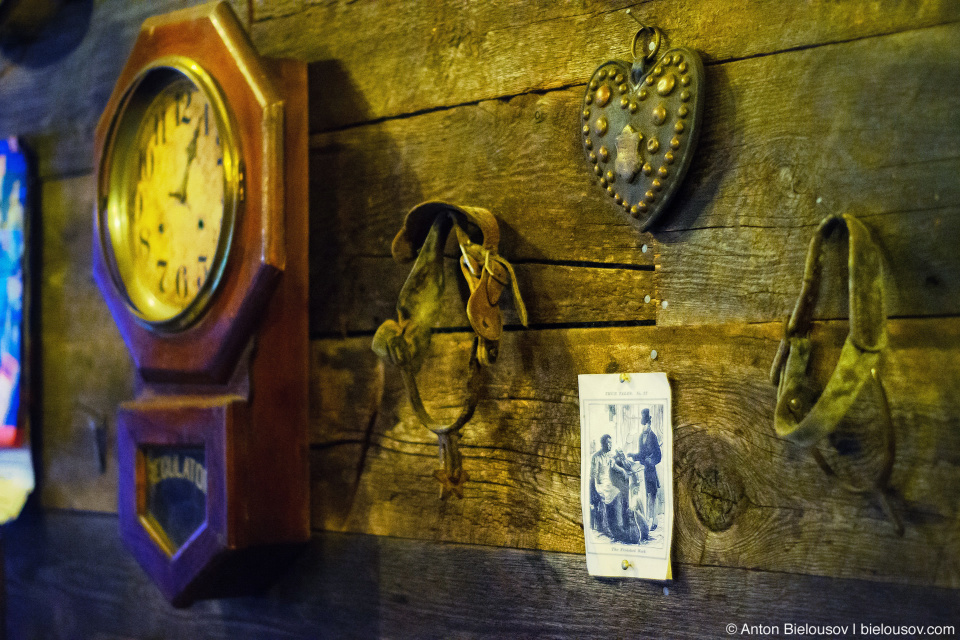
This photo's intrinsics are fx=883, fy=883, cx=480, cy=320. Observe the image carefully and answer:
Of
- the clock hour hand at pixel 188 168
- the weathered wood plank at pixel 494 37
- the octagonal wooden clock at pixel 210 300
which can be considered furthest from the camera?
the clock hour hand at pixel 188 168

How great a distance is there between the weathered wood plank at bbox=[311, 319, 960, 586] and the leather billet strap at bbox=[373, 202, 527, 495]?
56 millimetres

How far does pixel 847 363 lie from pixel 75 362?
4.45 feet

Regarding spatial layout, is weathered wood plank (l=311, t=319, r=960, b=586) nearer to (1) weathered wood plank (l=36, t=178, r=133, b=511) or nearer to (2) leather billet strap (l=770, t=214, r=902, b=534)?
(2) leather billet strap (l=770, t=214, r=902, b=534)

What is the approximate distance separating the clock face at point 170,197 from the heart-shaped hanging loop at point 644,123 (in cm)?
52

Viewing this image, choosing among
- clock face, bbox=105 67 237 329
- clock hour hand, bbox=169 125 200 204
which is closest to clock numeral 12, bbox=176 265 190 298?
clock face, bbox=105 67 237 329

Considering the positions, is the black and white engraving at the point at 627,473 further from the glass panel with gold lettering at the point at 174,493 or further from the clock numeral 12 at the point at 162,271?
the clock numeral 12 at the point at 162,271

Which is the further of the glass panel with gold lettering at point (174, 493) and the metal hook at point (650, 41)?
the glass panel with gold lettering at point (174, 493)

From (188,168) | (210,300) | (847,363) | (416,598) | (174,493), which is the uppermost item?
(188,168)

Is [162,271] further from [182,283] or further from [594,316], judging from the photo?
[594,316]

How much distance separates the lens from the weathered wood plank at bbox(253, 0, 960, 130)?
→ 3.06 ft

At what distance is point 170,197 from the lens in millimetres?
1354

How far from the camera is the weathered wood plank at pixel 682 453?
33.5 inches

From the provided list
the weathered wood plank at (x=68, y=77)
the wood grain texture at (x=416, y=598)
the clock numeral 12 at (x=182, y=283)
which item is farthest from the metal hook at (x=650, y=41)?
the weathered wood plank at (x=68, y=77)

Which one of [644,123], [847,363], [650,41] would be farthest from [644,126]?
[847,363]
